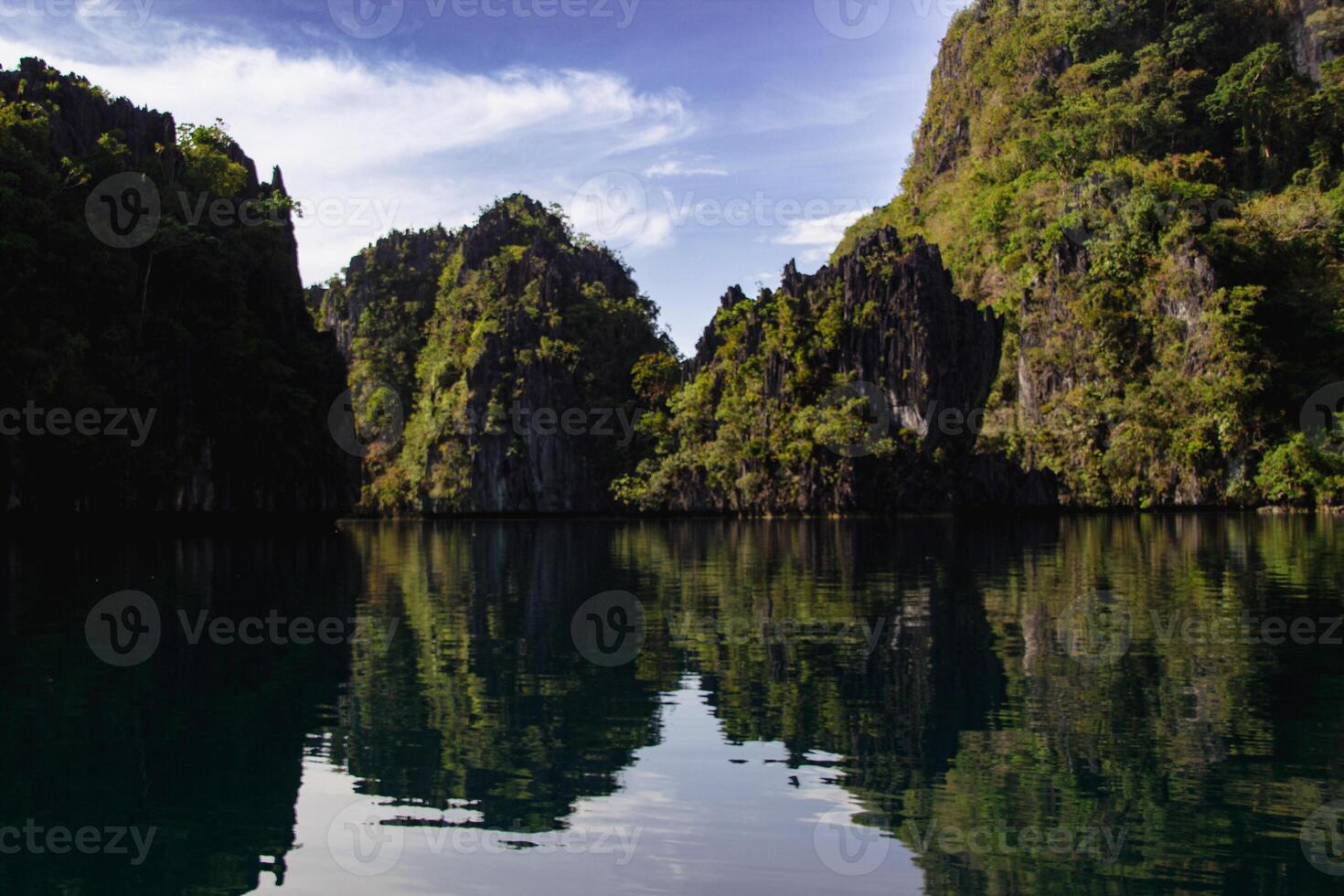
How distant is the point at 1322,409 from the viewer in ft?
228

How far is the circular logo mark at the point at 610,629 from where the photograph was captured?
59.3 ft

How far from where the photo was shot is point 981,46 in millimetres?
114188

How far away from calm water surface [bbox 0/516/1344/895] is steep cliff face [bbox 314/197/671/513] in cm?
8558

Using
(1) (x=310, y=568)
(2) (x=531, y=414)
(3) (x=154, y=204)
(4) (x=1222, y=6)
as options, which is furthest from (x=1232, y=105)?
(1) (x=310, y=568)

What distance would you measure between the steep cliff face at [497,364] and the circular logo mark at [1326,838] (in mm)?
101174

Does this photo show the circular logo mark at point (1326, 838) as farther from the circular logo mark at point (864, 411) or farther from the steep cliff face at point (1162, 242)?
the circular logo mark at point (864, 411)

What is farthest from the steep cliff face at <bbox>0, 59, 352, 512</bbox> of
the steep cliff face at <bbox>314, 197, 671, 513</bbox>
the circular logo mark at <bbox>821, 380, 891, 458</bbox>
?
the steep cliff face at <bbox>314, 197, 671, 513</bbox>

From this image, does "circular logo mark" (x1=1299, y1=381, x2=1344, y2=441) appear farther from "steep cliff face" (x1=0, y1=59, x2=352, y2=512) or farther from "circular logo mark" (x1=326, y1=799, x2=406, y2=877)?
"circular logo mark" (x1=326, y1=799, x2=406, y2=877)

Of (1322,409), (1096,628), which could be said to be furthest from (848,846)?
(1322,409)

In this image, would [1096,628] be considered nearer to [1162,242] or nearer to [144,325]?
[144,325]

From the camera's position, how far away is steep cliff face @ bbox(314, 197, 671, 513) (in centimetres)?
11188

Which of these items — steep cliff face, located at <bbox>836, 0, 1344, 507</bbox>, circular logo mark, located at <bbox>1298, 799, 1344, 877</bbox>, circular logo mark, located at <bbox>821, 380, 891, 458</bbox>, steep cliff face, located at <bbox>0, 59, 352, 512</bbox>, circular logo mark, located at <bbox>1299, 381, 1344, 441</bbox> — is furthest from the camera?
circular logo mark, located at <bbox>821, 380, 891, 458</bbox>

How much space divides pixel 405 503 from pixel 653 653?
338 ft

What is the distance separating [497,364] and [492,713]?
104040 mm
